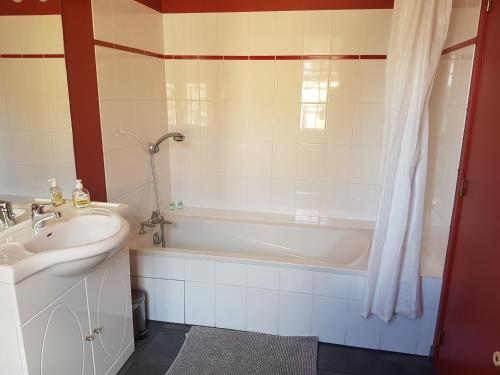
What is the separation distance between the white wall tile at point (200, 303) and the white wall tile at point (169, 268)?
0.27 ft

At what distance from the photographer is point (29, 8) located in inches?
68.1

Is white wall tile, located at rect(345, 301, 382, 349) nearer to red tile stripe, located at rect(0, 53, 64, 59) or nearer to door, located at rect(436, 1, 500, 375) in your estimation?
door, located at rect(436, 1, 500, 375)

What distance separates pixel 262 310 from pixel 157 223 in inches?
40.8

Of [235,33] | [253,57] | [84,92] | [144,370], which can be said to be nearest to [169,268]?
[144,370]

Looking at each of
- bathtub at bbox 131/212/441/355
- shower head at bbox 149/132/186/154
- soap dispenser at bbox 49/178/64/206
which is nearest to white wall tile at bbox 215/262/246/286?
bathtub at bbox 131/212/441/355

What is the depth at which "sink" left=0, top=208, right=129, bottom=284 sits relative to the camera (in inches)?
49.4

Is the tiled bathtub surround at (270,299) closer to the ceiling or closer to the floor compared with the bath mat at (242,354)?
closer to the ceiling

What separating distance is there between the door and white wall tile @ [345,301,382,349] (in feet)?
1.23

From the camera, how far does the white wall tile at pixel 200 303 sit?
2252 millimetres

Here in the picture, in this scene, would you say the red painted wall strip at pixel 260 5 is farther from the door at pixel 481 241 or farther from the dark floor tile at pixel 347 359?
the dark floor tile at pixel 347 359

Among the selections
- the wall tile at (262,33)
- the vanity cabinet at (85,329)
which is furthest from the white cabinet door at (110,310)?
the wall tile at (262,33)

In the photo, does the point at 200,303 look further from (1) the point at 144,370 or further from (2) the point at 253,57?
(2) the point at 253,57

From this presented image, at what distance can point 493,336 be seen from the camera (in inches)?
54.9

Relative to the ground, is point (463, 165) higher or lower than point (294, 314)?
higher
